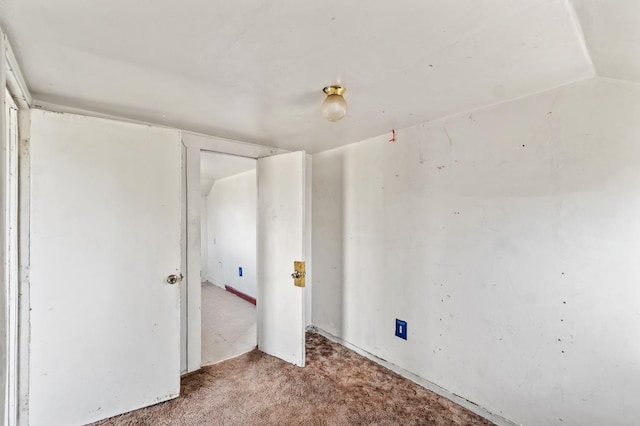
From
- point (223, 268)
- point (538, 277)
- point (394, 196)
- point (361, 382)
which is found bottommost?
point (361, 382)

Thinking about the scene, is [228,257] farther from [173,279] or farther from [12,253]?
[12,253]

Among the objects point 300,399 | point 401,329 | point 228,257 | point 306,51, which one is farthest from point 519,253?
point 228,257

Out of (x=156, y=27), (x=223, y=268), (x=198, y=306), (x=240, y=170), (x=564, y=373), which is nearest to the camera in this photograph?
(x=156, y=27)

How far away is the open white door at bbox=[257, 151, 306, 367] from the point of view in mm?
2248

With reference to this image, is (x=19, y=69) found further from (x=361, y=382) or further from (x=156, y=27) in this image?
(x=361, y=382)

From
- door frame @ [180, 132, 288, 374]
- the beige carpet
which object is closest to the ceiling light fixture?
door frame @ [180, 132, 288, 374]

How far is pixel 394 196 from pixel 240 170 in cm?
227

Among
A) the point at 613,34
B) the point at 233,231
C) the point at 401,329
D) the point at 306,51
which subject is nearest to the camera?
the point at 613,34

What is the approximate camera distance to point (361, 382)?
79.8 inches

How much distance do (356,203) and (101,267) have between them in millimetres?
1869

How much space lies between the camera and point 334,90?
4.55ft

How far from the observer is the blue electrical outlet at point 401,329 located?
2.08 meters

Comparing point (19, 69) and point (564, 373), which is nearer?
point (19, 69)

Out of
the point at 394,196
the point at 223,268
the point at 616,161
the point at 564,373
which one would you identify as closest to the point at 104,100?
the point at 394,196
